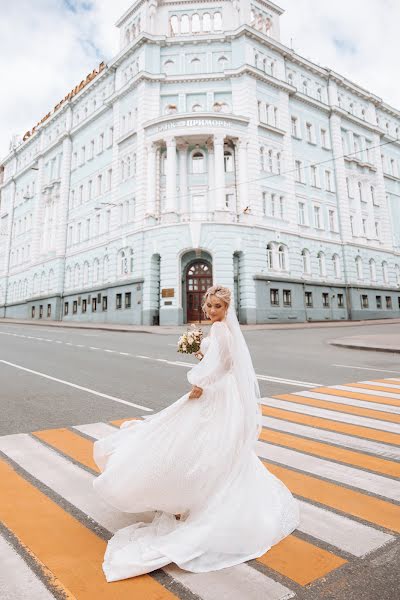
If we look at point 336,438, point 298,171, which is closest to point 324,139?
point 298,171

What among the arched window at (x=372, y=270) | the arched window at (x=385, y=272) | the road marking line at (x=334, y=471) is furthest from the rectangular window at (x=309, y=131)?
the road marking line at (x=334, y=471)

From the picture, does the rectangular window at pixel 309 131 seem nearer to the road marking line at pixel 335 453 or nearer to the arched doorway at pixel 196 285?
the arched doorway at pixel 196 285

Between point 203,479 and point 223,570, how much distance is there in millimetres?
464

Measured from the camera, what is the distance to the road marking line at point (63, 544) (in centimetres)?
183

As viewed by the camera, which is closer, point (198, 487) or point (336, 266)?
point (198, 487)

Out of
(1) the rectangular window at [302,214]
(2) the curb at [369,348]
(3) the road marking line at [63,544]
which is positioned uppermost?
(1) the rectangular window at [302,214]

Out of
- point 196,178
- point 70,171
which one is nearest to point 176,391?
point 196,178

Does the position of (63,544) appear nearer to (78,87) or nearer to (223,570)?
(223,570)

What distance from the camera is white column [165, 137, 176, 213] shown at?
26266mm

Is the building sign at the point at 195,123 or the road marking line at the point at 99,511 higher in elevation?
the building sign at the point at 195,123

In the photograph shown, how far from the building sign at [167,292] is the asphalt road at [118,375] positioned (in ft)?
35.8

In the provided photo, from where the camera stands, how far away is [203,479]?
2.23m

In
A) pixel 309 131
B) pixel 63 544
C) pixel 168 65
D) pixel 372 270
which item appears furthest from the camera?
pixel 372 270

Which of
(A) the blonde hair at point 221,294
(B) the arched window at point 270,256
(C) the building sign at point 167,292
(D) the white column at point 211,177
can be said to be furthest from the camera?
(B) the arched window at point 270,256
